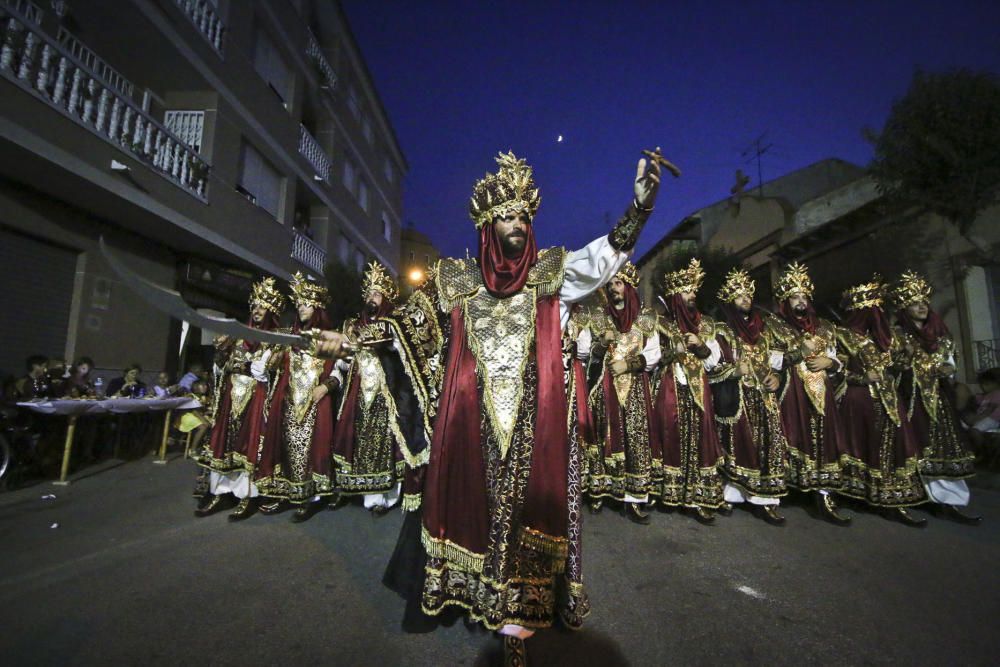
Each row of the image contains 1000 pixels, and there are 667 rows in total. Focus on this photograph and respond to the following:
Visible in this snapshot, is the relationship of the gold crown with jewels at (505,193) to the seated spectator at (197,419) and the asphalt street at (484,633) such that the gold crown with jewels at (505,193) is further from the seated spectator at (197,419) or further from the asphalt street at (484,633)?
the seated spectator at (197,419)

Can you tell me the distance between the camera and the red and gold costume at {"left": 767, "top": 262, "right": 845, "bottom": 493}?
5011 millimetres

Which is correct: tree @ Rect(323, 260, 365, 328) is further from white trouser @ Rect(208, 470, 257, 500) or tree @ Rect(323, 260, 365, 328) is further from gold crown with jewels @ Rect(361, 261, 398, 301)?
white trouser @ Rect(208, 470, 257, 500)

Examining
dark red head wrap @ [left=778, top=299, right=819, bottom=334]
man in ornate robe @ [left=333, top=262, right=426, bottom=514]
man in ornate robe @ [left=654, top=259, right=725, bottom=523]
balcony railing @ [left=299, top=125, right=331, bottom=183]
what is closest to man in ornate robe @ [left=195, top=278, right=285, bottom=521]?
man in ornate robe @ [left=333, top=262, right=426, bottom=514]

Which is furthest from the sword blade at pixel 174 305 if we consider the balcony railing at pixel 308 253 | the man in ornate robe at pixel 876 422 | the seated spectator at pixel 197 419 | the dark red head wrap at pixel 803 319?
the balcony railing at pixel 308 253

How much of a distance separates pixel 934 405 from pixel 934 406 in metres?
0.01

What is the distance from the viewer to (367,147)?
2302cm

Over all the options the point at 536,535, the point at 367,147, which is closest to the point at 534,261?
the point at 536,535

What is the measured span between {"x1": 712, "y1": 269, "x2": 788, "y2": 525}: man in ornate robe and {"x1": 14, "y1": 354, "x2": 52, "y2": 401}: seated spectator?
9384 mm

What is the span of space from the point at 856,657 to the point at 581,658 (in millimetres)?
1387

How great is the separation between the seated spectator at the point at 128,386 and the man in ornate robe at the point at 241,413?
16.2 ft

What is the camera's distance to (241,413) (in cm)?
510

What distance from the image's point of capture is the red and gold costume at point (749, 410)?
Result: 4.82 meters

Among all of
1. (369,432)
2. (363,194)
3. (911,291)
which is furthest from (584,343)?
(363,194)

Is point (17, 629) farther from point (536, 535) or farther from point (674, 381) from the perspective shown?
point (674, 381)
